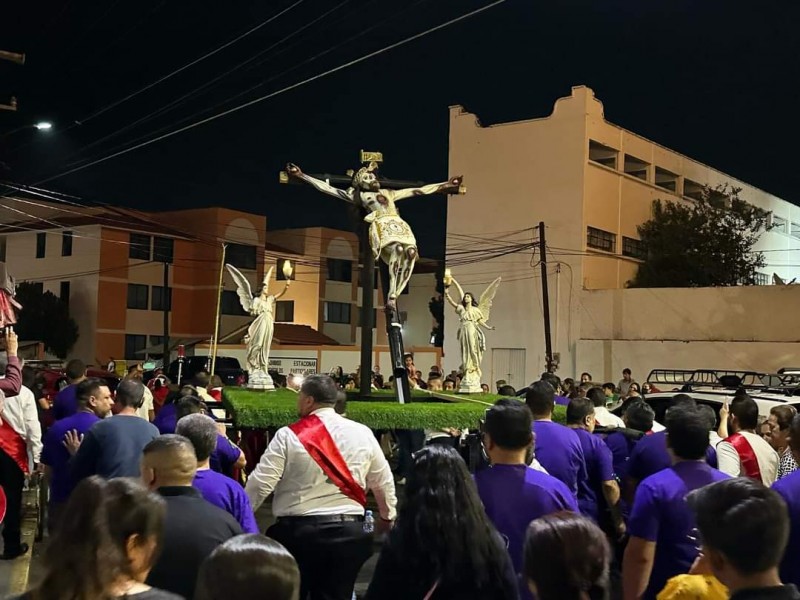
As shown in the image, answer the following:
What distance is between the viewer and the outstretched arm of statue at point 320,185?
1291 cm

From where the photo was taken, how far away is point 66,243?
44062mm

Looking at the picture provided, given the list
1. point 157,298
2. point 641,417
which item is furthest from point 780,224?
point 641,417

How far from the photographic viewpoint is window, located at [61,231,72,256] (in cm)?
4392

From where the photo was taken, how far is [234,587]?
7.80ft

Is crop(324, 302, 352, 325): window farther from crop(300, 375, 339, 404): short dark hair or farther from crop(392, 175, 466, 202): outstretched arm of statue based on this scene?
crop(300, 375, 339, 404): short dark hair

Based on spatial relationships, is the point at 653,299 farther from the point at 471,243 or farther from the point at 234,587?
the point at 234,587

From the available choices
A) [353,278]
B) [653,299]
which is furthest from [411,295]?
[653,299]

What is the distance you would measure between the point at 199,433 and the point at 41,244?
43856 mm

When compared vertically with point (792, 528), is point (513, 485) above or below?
above

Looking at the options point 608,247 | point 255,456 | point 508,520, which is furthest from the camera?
point 608,247

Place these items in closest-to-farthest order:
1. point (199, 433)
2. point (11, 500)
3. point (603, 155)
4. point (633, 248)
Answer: point (199, 433), point (11, 500), point (603, 155), point (633, 248)

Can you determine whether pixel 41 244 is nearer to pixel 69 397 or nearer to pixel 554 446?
pixel 69 397

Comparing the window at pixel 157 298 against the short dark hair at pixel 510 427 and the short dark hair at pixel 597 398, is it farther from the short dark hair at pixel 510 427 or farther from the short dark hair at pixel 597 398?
the short dark hair at pixel 510 427

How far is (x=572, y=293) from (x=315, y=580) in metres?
30.6
